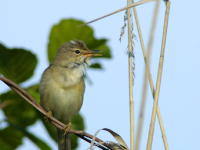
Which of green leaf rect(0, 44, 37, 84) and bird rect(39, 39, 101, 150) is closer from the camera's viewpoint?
green leaf rect(0, 44, 37, 84)

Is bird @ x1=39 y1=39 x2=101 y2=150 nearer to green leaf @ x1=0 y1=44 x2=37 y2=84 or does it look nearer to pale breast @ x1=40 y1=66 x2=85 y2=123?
pale breast @ x1=40 y1=66 x2=85 y2=123

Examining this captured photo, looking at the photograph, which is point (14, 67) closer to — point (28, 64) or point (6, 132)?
point (28, 64)

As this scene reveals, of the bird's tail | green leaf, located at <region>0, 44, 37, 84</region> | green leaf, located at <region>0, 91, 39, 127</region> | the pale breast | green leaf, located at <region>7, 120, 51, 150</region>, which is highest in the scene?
the pale breast

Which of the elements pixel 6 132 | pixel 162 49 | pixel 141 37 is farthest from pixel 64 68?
pixel 162 49

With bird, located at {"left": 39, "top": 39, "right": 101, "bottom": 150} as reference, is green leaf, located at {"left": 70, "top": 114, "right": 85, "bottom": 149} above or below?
below

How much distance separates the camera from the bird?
3246mm

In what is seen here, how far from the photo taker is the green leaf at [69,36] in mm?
3004

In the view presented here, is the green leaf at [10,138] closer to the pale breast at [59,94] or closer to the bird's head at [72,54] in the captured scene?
the pale breast at [59,94]

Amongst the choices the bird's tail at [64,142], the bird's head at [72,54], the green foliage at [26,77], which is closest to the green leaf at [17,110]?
the green foliage at [26,77]

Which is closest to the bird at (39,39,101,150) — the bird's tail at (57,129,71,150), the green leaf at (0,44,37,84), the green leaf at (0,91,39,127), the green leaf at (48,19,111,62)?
the bird's tail at (57,129,71,150)

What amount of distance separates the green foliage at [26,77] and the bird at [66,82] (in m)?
0.13

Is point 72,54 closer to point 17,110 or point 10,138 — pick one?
point 17,110

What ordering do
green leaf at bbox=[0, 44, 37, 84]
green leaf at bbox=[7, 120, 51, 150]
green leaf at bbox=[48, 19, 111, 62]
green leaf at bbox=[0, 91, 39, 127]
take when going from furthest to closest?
green leaf at bbox=[48, 19, 111, 62] < green leaf at bbox=[0, 91, 39, 127] < green leaf at bbox=[0, 44, 37, 84] < green leaf at bbox=[7, 120, 51, 150]

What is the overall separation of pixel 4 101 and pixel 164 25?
5.14ft
